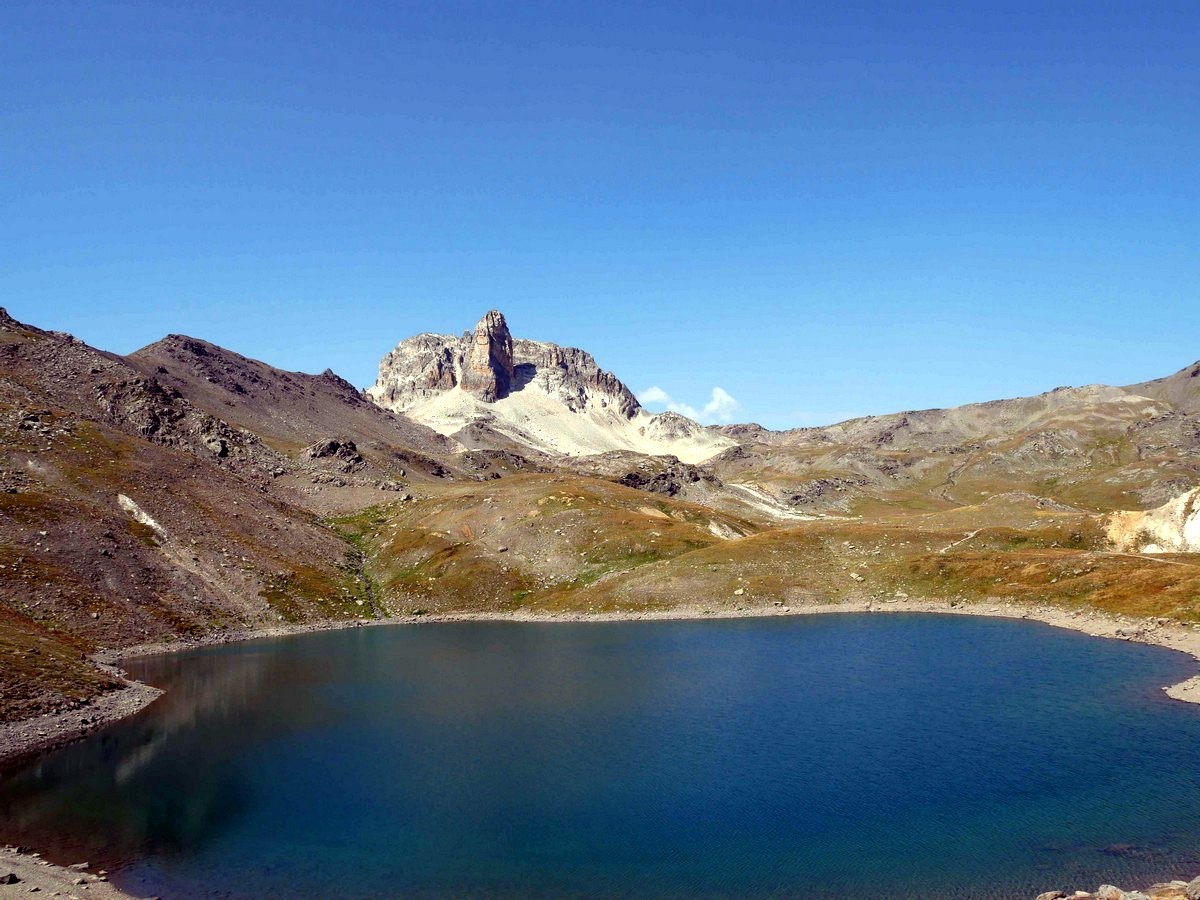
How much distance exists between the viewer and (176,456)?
5566 inches

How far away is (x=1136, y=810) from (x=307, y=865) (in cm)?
4419

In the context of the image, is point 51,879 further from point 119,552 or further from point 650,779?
point 119,552

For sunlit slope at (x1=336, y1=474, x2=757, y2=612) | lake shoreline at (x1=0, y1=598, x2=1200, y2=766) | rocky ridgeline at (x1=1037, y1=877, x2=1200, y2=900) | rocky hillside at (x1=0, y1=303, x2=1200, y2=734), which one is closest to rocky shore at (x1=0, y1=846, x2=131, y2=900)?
lake shoreline at (x1=0, y1=598, x2=1200, y2=766)

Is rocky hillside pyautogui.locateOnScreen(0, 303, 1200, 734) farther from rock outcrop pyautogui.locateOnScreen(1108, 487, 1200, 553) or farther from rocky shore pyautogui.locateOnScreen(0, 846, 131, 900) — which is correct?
rocky shore pyautogui.locateOnScreen(0, 846, 131, 900)

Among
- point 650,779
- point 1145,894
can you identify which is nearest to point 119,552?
point 650,779

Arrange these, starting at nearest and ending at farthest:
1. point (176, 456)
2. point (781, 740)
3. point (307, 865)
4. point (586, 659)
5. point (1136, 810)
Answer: point (307, 865), point (1136, 810), point (781, 740), point (586, 659), point (176, 456)

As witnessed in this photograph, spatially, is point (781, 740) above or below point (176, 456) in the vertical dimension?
below

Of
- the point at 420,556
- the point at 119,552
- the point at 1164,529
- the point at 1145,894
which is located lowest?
the point at 1145,894

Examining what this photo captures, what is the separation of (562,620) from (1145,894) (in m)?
88.3

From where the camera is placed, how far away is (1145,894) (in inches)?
1239

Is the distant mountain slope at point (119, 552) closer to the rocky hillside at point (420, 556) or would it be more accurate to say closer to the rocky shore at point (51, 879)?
the rocky hillside at point (420, 556)

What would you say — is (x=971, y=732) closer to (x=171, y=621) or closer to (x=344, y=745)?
(x=344, y=745)

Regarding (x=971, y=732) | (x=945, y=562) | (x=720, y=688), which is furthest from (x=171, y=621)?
(x=945, y=562)

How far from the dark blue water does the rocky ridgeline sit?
2.38m
